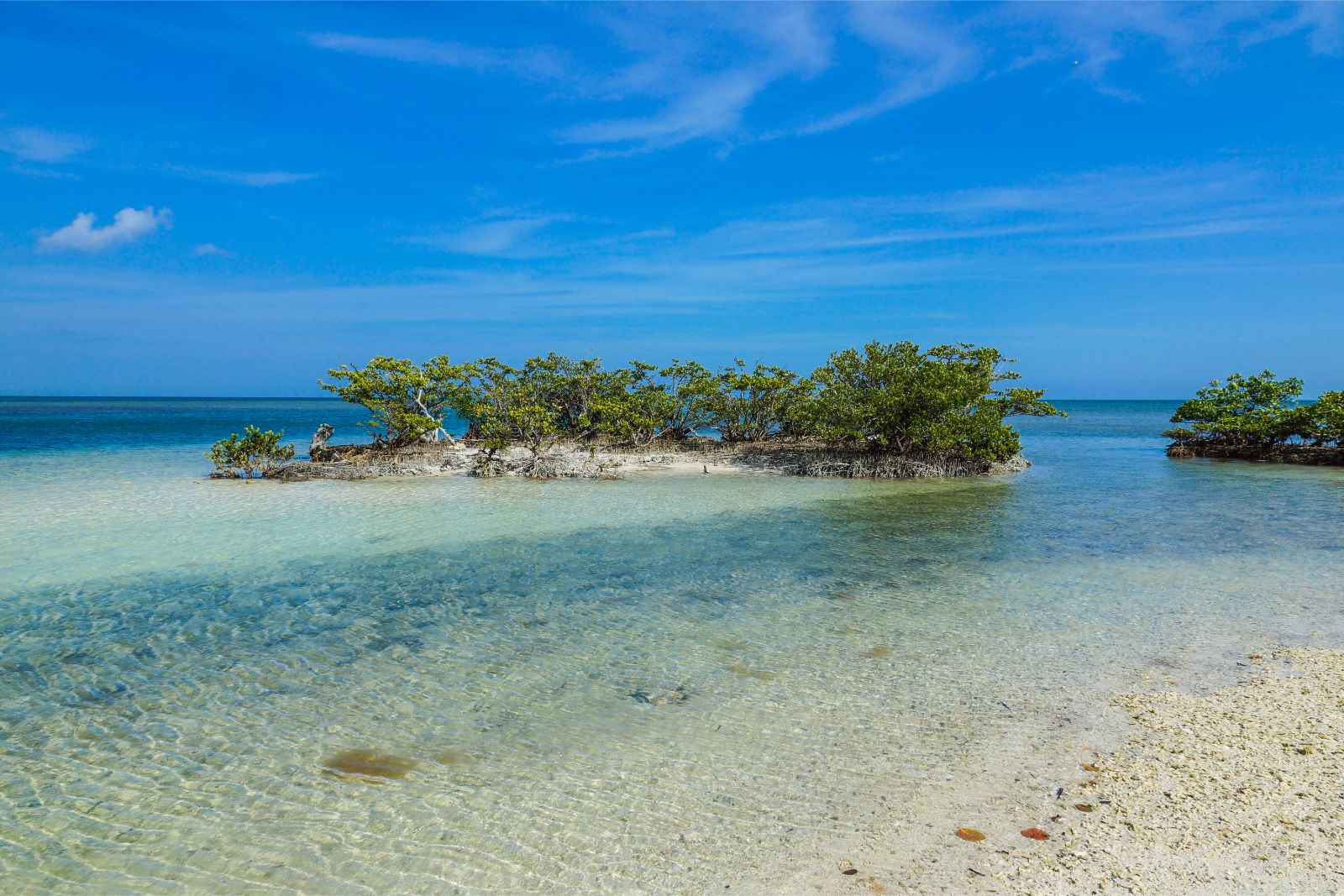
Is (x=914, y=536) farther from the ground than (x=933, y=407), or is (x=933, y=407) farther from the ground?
(x=933, y=407)

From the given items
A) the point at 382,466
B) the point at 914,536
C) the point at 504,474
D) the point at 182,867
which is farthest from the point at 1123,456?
the point at 182,867

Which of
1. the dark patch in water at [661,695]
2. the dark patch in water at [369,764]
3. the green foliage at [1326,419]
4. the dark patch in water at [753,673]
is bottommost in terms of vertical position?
the dark patch in water at [369,764]

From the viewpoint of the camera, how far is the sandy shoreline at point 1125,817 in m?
4.05

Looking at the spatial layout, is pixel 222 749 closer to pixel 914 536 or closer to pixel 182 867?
pixel 182 867

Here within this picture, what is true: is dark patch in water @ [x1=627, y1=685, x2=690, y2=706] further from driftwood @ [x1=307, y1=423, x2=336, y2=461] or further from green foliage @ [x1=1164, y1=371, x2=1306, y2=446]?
green foliage @ [x1=1164, y1=371, x2=1306, y2=446]

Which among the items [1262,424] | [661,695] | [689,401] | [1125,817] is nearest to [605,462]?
[689,401]

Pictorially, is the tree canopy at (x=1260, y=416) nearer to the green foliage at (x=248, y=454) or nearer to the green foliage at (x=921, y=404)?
the green foliage at (x=921, y=404)

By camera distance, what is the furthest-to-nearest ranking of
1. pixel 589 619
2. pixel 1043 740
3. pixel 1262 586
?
pixel 1262 586 → pixel 589 619 → pixel 1043 740

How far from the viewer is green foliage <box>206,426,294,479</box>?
24.0 metres

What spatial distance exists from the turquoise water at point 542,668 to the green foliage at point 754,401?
16.1 metres

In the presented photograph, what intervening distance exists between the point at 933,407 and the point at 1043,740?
67.6 ft

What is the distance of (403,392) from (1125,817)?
27737mm

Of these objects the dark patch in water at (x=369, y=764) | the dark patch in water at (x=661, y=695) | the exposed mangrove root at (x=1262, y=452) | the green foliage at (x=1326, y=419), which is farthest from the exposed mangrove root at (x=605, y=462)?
the dark patch in water at (x=369, y=764)

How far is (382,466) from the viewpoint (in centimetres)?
2558
